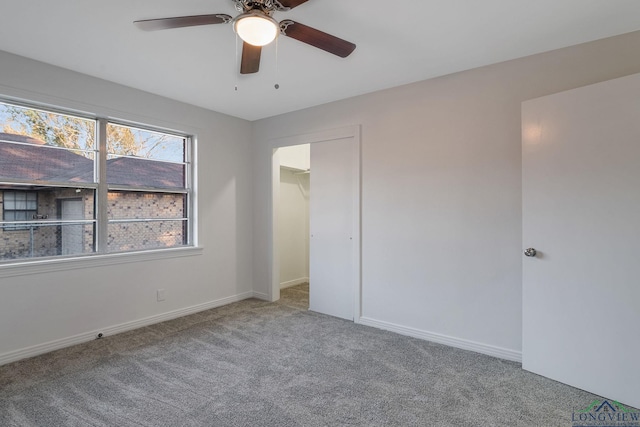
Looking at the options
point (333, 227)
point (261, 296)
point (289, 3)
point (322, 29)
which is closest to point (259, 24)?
point (289, 3)

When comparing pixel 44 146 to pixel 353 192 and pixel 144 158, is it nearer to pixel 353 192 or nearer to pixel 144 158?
pixel 144 158

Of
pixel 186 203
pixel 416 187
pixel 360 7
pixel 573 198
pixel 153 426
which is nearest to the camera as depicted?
pixel 153 426

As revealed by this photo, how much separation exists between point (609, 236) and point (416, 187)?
144 cm

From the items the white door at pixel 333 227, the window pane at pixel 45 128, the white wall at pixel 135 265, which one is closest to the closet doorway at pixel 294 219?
the white wall at pixel 135 265

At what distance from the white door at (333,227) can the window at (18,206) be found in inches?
104

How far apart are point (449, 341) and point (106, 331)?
3232 millimetres

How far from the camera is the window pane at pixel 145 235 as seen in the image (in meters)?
3.26

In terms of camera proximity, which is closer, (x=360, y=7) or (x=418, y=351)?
(x=360, y=7)

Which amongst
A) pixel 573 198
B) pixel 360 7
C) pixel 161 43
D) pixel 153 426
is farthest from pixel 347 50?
pixel 153 426

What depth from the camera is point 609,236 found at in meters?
2.05

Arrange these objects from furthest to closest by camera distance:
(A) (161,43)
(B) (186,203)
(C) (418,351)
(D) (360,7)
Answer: (B) (186,203) → (C) (418,351) → (A) (161,43) → (D) (360,7)

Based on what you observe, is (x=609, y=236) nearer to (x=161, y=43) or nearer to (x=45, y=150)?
(x=161, y=43)

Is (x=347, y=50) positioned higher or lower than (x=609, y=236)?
higher

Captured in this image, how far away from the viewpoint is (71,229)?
2973 mm
